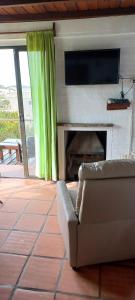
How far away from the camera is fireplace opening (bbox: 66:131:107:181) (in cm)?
391

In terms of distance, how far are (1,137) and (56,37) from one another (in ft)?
7.41

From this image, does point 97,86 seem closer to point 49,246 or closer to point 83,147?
point 83,147

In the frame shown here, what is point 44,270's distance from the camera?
82.0 inches

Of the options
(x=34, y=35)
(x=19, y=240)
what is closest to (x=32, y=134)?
(x=34, y=35)

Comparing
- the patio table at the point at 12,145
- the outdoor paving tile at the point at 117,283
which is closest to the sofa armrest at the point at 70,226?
the outdoor paving tile at the point at 117,283

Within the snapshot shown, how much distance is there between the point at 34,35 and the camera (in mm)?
3295

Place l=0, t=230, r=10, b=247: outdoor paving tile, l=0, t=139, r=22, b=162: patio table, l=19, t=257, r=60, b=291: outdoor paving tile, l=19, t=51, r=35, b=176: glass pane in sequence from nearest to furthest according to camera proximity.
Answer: l=19, t=257, r=60, b=291: outdoor paving tile → l=0, t=230, r=10, b=247: outdoor paving tile → l=19, t=51, r=35, b=176: glass pane → l=0, t=139, r=22, b=162: patio table

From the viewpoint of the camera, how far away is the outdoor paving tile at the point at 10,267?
199 centimetres

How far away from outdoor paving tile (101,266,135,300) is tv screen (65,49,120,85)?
7.91 feet

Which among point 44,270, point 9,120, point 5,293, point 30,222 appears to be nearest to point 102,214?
point 44,270

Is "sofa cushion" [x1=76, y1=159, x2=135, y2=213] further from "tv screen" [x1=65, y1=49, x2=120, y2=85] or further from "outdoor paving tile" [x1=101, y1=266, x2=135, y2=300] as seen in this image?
"tv screen" [x1=65, y1=49, x2=120, y2=85]

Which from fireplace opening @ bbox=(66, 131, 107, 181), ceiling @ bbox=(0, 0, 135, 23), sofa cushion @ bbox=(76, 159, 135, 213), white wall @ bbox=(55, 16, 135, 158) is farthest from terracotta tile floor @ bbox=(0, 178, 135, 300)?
ceiling @ bbox=(0, 0, 135, 23)

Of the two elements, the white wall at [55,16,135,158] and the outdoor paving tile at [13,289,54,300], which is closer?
the outdoor paving tile at [13,289,54,300]

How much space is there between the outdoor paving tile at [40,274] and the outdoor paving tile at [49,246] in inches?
3.2
